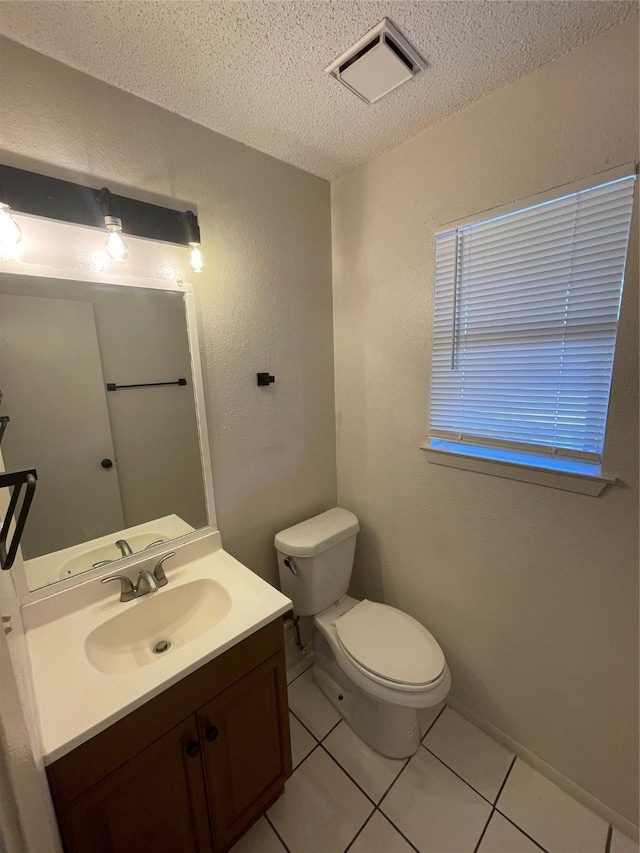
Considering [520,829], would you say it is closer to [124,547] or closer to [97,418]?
[124,547]

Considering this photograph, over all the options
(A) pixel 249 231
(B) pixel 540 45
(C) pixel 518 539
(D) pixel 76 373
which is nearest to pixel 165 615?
(D) pixel 76 373

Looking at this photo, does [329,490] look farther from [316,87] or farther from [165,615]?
[316,87]

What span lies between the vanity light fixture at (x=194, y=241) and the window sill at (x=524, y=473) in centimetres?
110

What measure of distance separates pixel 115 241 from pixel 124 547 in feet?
3.21

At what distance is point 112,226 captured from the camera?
101 centimetres

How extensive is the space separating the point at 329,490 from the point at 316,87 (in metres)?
1.58

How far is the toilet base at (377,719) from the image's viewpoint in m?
1.38

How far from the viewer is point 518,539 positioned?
1273 millimetres

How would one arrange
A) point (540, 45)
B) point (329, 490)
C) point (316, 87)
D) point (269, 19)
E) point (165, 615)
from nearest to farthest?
point (269, 19)
point (540, 45)
point (316, 87)
point (165, 615)
point (329, 490)

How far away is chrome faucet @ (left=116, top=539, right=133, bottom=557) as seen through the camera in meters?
1.20

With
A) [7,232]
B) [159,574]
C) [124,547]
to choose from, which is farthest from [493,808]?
[7,232]

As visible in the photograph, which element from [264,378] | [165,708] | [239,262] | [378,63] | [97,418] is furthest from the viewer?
[264,378]

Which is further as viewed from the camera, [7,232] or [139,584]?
[139,584]

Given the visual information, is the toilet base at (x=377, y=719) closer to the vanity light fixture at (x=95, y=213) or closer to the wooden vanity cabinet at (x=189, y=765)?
the wooden vanity cabinet at (x=189, y=765)
